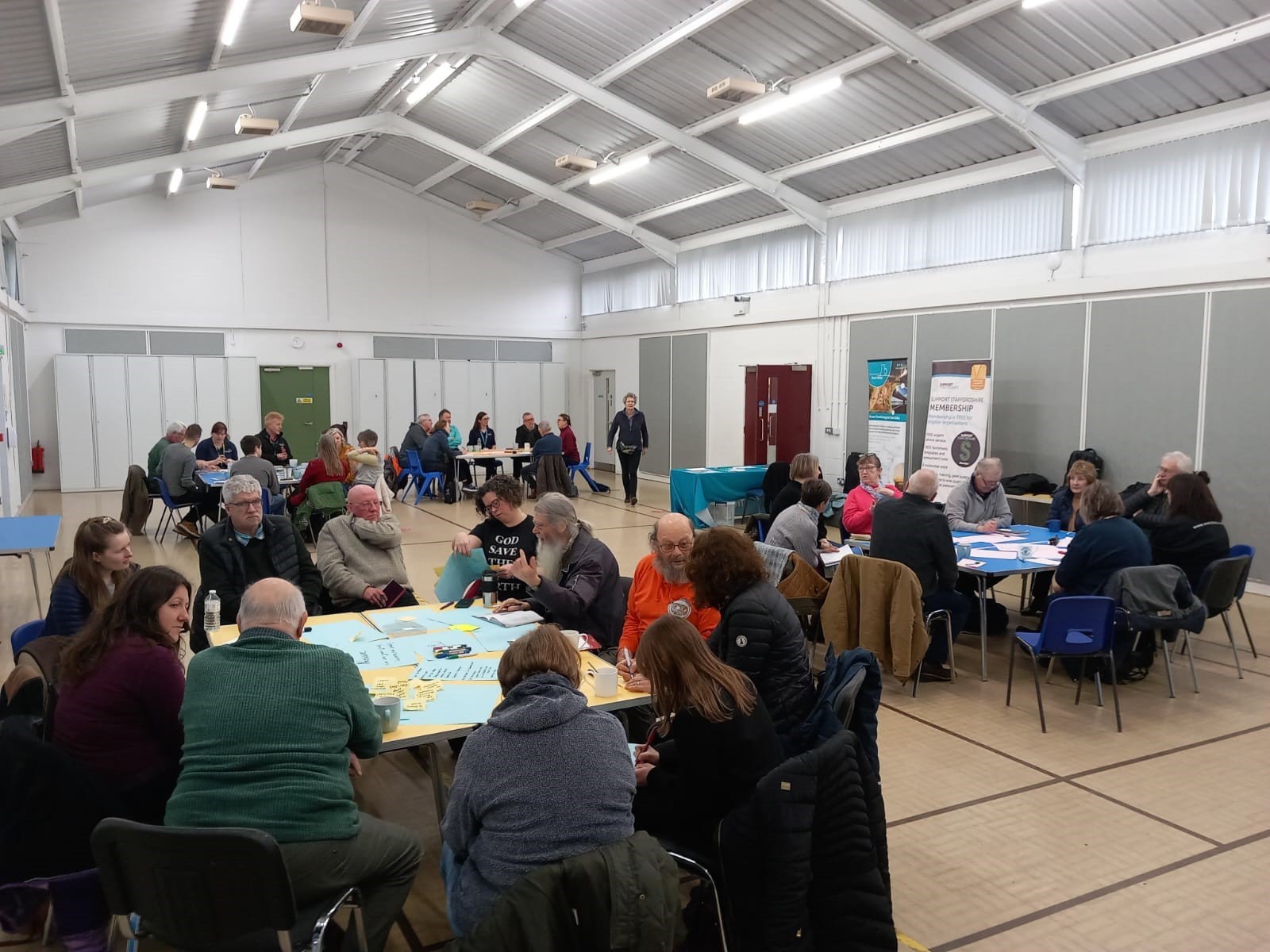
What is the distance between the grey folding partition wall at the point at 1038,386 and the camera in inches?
346

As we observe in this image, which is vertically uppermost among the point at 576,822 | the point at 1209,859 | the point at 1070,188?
the point at 1070,188

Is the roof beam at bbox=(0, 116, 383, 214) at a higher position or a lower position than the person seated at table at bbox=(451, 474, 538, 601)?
higher

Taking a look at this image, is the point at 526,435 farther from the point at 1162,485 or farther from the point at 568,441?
the point at 1162,485

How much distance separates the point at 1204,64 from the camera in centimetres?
705

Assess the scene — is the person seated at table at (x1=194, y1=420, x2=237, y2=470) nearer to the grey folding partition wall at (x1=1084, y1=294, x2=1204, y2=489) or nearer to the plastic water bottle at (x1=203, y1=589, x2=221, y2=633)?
the plastic water bottle at (x1=203, y1=589, x2=221, y2=633)

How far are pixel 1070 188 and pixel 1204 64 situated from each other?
1.77 m

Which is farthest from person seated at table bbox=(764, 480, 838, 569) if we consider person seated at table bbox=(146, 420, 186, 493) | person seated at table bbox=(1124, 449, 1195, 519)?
person seated at table bbox=(146, 420, 186, 493)

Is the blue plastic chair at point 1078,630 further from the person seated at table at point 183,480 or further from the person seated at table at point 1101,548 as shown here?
→ the person seated at table at point 183,480

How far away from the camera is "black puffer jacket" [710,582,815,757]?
283 cm

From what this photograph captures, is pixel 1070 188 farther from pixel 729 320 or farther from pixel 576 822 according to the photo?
pixel 576 822

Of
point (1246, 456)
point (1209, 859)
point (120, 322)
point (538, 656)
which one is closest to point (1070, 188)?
point (1246, 456)

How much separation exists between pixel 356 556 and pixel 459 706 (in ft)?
6.39

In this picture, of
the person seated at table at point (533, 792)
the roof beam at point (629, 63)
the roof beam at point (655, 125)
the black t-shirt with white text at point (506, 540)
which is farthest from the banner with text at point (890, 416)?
the person seated at table at point (533, 792)

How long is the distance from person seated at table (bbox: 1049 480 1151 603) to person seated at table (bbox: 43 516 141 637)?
4.49m
